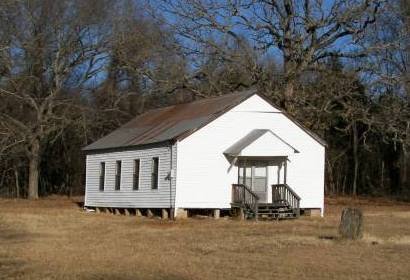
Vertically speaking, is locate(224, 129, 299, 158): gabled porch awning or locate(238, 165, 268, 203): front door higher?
locate(224, 129, 299, 158): gabled porch awning

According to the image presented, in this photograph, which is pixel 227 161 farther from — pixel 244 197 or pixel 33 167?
pixel 33 167

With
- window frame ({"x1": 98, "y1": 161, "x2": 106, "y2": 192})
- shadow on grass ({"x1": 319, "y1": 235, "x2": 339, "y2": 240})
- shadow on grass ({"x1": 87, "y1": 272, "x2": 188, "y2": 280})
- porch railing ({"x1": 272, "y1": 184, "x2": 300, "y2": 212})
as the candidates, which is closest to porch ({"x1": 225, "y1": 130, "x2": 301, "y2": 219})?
porch railing ({"x1": 272, "y1": 184, "x2": 300, "y2": 212})

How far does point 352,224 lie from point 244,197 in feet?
37.6

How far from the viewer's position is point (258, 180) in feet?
110

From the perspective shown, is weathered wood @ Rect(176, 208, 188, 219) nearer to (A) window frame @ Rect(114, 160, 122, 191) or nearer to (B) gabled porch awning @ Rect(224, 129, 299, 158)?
(B) gabled porch awning @ Rect(224, 129, 299, 158)

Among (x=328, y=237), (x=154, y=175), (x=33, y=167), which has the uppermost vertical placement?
(x=33, y=167)

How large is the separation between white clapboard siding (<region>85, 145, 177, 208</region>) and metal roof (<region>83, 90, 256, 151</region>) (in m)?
0.48

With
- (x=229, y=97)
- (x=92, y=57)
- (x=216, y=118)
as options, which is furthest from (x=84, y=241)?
(x=92, y=57)

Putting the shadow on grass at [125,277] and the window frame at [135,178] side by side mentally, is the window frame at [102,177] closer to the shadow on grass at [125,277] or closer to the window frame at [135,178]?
the window frame at [135,178]

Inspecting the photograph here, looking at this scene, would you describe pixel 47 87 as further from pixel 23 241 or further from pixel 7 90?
pixel 23 241

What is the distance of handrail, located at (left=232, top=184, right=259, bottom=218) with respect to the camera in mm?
31013

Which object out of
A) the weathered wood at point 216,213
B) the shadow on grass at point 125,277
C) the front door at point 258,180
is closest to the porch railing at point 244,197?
the weathered wood at point 216,213

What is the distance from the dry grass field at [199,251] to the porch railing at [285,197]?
3.53m

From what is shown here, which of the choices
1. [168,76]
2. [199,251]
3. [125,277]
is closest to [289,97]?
[168,76]
